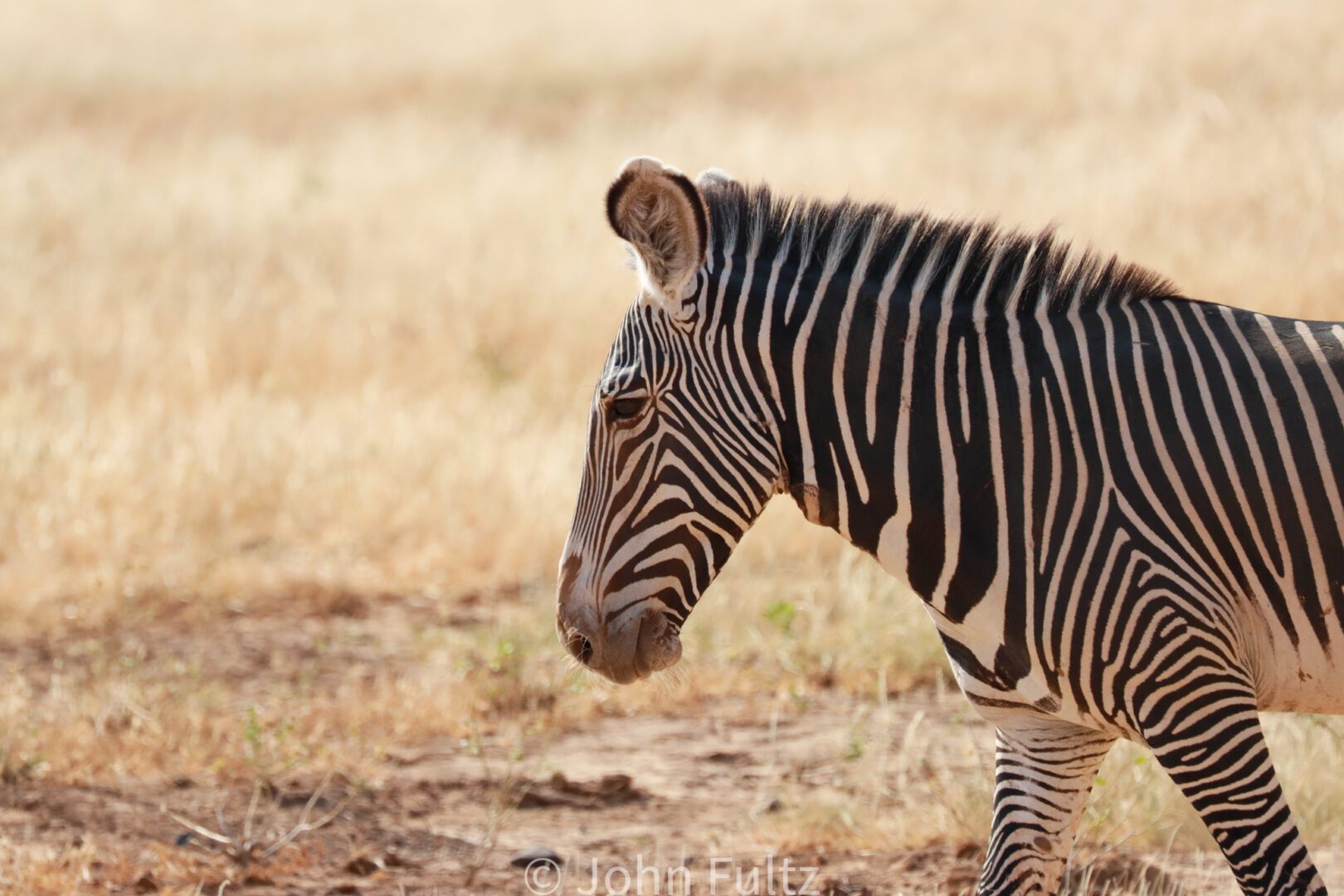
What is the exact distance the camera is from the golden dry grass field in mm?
→ 4957

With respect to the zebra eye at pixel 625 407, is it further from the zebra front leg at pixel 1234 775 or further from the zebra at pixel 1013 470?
the zebra front leg at pixel 1234 775

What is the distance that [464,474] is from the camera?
339 inches

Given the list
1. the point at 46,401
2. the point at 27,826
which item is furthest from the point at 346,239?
the point at 27,826

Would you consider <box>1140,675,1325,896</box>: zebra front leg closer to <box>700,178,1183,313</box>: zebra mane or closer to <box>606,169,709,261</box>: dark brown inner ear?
<box>700,178,1183,313</box>: zebra mane

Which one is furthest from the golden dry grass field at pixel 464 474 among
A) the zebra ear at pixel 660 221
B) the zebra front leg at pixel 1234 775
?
the zebra front leg at pixel 1234 775

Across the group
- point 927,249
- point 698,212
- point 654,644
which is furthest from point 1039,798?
point 698,212

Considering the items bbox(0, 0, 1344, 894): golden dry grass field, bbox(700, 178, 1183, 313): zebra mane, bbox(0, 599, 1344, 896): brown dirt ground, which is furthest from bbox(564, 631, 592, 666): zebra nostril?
bbox(0, 599, 1344, 896): brown dirt ground

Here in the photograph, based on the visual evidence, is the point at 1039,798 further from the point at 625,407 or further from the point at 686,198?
the point at 686,198

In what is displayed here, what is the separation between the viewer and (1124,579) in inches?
121

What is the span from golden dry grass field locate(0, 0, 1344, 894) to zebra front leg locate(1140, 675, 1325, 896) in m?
1.17

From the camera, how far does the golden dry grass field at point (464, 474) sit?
496 centimetres

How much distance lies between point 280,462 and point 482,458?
1.15 meters

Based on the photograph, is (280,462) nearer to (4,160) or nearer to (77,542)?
(77,542)

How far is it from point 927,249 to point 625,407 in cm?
77
